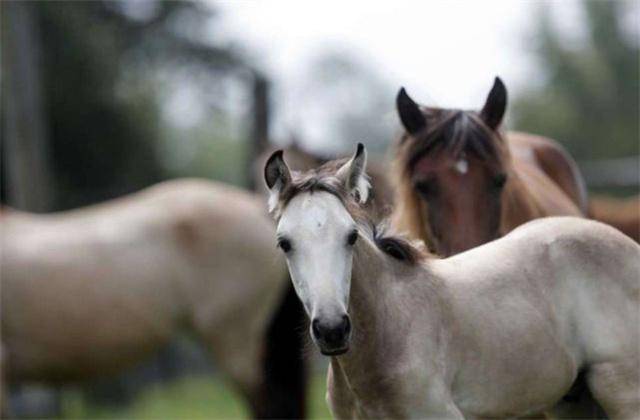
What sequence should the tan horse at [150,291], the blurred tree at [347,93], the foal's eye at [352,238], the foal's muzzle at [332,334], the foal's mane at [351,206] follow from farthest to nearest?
the blurred tree at [347,93]
the tan horse at [150,291]
the foal's mane at [351,206]
the foal's eye at [352,238]
the foal's muzzle at [332,334]

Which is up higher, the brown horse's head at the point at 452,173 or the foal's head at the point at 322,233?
the foal's head at the point at 322,233

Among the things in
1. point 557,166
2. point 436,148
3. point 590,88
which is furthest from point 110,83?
point 590,88

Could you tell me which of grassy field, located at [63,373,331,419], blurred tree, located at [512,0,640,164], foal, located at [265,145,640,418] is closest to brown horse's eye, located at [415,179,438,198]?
foal, located at [265,145,640,418]

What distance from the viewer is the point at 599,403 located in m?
4.62

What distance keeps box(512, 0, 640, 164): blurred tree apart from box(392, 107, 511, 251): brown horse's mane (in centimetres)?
3217

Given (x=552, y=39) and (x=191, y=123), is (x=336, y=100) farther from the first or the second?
(x=191, y=123)

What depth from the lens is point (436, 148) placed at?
5758mm

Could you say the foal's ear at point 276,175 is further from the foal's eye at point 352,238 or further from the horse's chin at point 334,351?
the horse's chin at point 334,351

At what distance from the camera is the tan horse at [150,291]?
9.37 meters

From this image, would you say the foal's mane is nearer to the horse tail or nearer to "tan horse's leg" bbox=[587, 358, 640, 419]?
"tan horse's leg" bbox=[587, 358, 640, 419]

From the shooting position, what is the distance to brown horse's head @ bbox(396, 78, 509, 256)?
556 cm

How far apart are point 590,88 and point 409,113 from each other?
3636 cm

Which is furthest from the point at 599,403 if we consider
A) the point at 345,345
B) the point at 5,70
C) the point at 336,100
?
the point at 336,100

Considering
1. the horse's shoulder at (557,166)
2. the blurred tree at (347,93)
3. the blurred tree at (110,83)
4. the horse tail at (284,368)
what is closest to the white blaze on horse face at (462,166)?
the horse's shoulder at (557,166)
